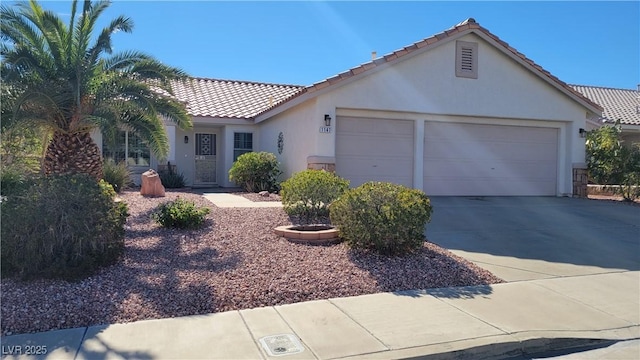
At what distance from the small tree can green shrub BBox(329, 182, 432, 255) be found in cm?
1061

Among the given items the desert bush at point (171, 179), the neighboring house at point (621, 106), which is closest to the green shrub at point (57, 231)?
the desert bush at point (171, 179)

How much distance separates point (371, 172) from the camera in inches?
535

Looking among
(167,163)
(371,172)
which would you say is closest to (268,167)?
(371,172)

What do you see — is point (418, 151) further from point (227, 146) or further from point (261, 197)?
point (227, 146)

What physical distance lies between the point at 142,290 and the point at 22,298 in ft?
4.01

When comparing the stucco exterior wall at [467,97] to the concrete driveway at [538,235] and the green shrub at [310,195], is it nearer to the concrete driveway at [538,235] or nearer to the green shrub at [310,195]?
the concrete driveway at [538,235]

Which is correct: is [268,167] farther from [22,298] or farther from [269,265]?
[22,298]

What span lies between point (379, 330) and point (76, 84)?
727cm

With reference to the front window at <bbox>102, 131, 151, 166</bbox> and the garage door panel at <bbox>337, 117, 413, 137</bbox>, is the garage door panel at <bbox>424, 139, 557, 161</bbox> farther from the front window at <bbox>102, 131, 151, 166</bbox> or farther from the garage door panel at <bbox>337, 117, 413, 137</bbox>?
the front window at <bbox>102, 131, 151, 166</bbox>

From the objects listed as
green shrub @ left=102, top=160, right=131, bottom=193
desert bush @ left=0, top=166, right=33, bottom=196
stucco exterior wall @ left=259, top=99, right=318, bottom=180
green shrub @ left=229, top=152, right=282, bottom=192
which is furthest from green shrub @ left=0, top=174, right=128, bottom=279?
green shrub @ left=229, top=152, right=282, bottom=192

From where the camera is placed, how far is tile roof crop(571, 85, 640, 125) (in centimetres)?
2322

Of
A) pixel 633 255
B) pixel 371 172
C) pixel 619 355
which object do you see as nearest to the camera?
pixel 619 355

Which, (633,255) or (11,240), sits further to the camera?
(633,255)

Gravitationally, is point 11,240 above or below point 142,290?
above
